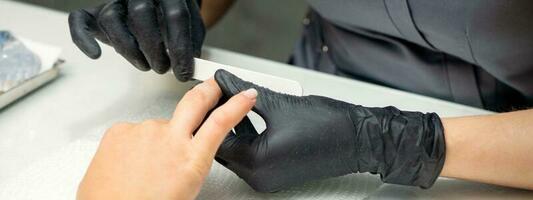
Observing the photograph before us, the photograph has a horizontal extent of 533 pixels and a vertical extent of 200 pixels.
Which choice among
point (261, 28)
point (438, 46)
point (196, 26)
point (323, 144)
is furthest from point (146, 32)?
point (261, 28)

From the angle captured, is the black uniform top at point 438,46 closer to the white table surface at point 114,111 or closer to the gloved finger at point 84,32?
the white table surface at point 114,111

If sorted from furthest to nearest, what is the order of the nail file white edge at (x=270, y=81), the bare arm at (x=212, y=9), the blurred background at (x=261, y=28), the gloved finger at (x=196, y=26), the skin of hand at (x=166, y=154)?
the blurred background at (x=261, y=28) → the bare arm at (x=212, y=9) → the gloved finger at (x=196, y=26) → the nail file white edge at (x=270, y=81) → the skin of hand at (x=166, y=154)

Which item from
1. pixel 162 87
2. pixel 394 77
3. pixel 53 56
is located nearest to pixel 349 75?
pixel 394 77

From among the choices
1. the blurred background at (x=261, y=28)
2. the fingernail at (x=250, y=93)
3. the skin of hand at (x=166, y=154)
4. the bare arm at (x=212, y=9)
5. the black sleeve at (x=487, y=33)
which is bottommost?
the blurred background at (x=261, y=28)

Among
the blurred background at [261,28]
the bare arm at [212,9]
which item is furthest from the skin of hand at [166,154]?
the blurred background at [261,28]

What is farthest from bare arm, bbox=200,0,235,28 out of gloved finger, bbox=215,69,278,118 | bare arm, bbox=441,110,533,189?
bare arm, bbox=441,110,533,189

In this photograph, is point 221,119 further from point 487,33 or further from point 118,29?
point 487,33

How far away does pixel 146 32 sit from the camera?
0.74 metres

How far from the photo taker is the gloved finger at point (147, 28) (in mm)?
743

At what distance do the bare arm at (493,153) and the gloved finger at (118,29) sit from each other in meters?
0.44

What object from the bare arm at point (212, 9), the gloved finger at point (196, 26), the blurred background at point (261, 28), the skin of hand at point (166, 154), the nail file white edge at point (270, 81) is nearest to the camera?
the skin of hand at point (166, 154)

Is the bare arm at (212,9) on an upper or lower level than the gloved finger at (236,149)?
lower

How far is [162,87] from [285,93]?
0.27 m

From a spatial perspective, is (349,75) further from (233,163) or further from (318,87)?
(233,163)
